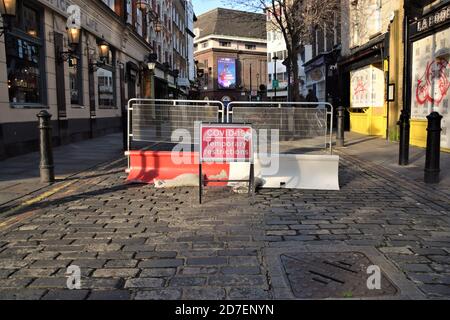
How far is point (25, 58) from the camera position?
12.1 m

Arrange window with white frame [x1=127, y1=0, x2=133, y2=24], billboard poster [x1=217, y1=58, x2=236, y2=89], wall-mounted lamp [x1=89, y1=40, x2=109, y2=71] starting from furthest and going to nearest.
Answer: billboard poster [x1=217, y1=58, x2=236, y2=89] → window with white frame [x1=127, y1=0, x2=133, y2=24] → wall-mounted lamp [x1=89, y1=40, x2=109, y2=71]

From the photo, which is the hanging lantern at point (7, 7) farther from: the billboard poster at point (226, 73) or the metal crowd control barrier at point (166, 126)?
the billboard poster at point (226, 73)

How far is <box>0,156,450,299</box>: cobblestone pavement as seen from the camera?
138 inches

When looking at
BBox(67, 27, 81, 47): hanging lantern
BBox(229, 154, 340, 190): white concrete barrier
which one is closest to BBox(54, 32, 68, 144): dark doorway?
BBox(67, 27, 81, 47): hanging lantern

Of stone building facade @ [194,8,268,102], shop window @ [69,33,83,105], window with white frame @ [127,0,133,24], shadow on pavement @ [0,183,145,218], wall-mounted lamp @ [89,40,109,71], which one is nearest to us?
shadow on pavement @ [0,183,145,218]

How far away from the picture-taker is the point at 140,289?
341 cm

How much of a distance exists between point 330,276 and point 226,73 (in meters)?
91.2

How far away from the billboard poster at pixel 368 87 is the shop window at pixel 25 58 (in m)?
12.4

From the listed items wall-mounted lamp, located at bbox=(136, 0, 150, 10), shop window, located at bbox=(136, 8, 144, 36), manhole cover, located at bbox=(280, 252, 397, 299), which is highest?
wall-mounted lamp, located at bbox=(136, 0, 150, 10)

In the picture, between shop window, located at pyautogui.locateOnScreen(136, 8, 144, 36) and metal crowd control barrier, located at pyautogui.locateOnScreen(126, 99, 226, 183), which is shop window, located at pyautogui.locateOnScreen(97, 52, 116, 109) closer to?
shop window, located at pyautogui.locateOnScreen(136, 8, 144, 36)

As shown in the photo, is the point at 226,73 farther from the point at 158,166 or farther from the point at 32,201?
the point at 32,201

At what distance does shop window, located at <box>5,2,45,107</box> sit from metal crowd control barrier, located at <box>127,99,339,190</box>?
495 centimetres
